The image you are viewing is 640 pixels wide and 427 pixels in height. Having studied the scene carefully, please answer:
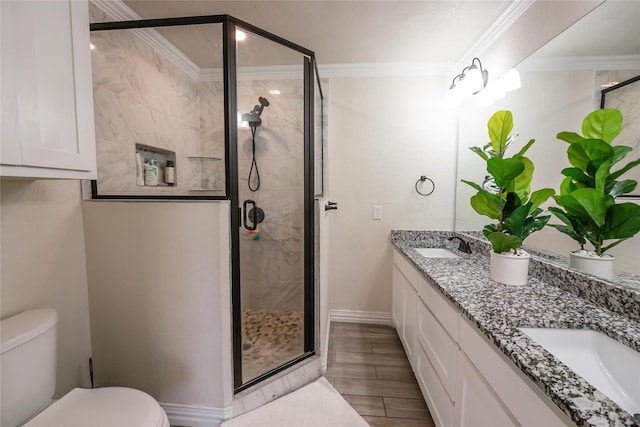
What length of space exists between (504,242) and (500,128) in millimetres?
599

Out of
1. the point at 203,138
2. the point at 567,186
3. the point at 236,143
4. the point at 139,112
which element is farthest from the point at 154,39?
the point at 567,186

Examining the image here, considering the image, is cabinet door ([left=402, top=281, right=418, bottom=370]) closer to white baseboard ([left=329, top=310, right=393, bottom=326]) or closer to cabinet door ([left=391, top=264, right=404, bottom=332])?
cabinet door ([left=391, top=264, right=404, bottom=332])

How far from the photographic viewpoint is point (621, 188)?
3.23ft

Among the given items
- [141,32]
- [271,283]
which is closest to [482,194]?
[271,283]

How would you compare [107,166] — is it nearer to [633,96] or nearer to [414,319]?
[414,319]

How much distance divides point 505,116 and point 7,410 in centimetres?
244

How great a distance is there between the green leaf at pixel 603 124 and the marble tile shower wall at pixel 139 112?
1719mm

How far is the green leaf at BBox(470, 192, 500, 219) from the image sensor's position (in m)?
1.33

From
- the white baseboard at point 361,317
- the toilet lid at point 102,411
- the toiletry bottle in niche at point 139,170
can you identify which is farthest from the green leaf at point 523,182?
the toiletry bottle in niche at point 139,170

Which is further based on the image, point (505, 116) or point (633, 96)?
point (505, 116)

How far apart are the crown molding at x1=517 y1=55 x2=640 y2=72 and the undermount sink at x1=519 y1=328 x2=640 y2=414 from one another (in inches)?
39.2

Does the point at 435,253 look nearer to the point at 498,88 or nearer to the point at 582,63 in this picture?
the point at 498,88

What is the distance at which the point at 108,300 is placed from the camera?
4.69ft

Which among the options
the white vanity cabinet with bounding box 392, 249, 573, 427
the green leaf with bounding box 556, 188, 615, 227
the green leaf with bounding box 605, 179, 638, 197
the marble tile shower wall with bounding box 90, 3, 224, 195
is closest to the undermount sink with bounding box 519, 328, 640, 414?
the white vanity cabinet with bounding box 392, 249, 573, 427
